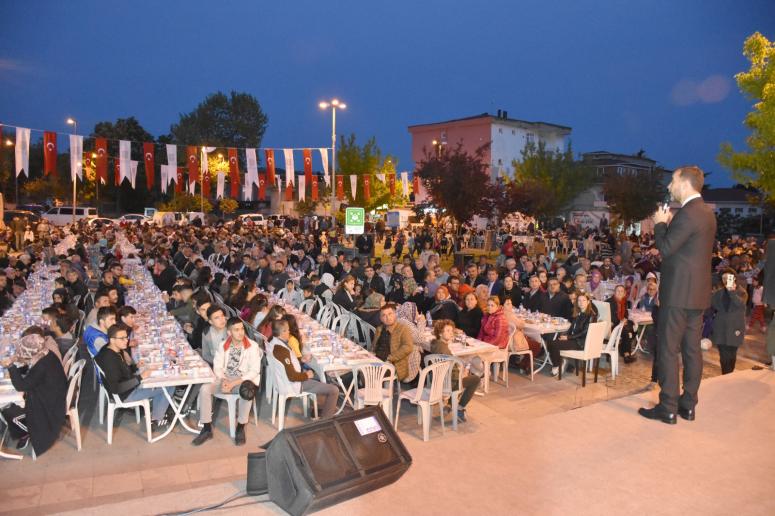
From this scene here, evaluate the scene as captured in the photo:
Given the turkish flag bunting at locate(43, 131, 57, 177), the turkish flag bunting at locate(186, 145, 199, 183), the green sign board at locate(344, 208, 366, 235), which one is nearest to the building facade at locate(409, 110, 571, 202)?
the turkish flag bunting at locate(186, 145, 199, 183)

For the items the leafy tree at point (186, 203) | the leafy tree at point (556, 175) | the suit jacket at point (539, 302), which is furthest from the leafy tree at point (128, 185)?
the suit jacket at point (539, 302)

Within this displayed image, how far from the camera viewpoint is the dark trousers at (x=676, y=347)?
4.20m

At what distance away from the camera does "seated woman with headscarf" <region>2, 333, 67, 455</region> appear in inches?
212

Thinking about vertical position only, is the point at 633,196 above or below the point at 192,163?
below

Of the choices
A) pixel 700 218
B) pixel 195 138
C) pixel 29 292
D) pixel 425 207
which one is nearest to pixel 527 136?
pixel 425 207

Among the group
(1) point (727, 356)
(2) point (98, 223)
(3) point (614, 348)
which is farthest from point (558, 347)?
(2) point (98, 223)

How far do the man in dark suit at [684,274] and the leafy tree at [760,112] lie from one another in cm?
1311

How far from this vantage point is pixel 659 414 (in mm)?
4520

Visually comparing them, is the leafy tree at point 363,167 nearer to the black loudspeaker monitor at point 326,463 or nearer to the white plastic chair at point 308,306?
the white plastic chair at point 308,306

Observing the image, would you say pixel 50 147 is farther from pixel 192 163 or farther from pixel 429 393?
pixel 429 393

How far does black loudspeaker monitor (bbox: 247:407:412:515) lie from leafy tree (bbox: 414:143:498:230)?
20100 mm

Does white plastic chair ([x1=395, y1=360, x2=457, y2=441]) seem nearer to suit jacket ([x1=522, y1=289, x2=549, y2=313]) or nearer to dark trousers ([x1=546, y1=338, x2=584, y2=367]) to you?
dark trousers ([x1=546, y1=338, x2=584, y2=367])

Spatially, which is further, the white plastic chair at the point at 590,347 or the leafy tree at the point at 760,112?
the leafy tree at the point at 760,112

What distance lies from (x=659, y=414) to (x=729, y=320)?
3.93m
